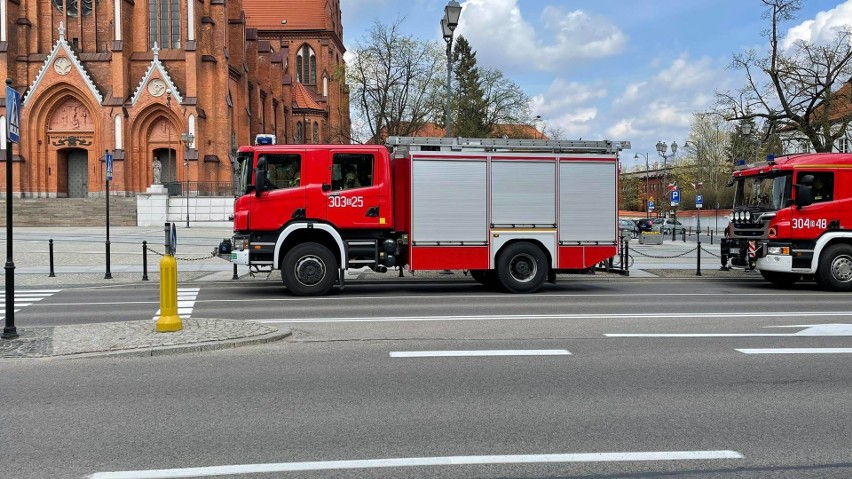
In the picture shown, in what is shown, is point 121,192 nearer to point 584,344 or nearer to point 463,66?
point 463,66

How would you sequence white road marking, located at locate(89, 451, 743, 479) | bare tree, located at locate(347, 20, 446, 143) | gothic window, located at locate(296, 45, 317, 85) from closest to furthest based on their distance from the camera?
white road marking, located at locate(89, 451, 743, 479) → bare tree, located at locate(347, 20, 446, 143) → gothic window, located at locate(296, 45, 317, 85)

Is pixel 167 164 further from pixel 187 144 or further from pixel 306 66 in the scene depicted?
Result: pixel 306 66

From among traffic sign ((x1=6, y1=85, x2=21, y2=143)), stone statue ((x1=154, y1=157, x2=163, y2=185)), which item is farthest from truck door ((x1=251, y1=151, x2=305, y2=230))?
stone statue ((x1=154, y1=157, x2=163, y2=185))

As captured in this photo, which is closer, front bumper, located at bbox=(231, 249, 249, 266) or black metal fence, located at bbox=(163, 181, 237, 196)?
front bumper, located at bbox=(231, 249, 249, 266)

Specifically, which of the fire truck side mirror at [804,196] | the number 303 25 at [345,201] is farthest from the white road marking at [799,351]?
the fire truck side mirror at [804,196]

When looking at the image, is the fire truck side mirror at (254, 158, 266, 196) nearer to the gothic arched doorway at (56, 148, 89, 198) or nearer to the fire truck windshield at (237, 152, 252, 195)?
the fire truck windshield at (237, 152, 252, 195)

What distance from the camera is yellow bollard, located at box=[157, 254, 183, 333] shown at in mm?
Answer: 9249

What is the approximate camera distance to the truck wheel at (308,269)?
14.5 metres

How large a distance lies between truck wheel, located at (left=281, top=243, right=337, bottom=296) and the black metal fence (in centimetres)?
3905

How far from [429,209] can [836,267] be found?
887cm

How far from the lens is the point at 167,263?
9.30 meters

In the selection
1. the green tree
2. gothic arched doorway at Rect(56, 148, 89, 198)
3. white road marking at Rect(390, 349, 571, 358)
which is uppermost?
the green tree

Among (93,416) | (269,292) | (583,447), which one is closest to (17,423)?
(93,416)

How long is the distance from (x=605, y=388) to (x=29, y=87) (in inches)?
2325
